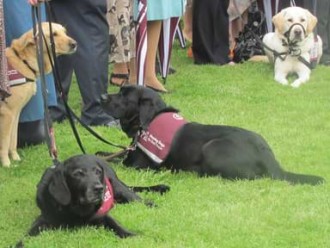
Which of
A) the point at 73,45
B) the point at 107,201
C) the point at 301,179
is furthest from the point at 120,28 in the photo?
the point at 107,201

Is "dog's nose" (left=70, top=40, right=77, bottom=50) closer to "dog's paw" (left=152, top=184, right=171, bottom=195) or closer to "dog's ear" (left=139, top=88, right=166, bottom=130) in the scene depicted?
"dog's ear" (left=139, top=88, right=166, bottom=130)

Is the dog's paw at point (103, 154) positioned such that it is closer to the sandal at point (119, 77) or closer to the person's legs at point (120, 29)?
the person's legs at point (120, 29)

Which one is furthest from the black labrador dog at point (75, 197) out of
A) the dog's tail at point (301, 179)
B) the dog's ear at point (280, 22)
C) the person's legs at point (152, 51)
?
the dog's ear at point (280, 22)

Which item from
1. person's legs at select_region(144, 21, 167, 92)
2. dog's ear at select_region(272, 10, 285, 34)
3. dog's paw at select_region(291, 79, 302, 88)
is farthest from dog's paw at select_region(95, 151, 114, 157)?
dog's ear at select_region(272, 10, 285, 34)

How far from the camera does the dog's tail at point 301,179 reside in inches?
194

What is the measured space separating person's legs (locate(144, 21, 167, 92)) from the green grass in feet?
2.24

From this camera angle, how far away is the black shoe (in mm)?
6141

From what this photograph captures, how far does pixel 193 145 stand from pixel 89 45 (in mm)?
1743

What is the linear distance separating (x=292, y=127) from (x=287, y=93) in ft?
5.21

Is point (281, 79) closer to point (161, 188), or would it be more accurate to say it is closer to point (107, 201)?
A: point (161, 188)

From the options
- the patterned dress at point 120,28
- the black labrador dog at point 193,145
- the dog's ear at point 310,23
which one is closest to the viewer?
the black labrador dog at point 193,145

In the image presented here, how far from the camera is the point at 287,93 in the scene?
8.15m

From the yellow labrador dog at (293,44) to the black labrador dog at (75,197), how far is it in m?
5.03

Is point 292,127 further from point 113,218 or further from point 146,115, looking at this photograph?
point 113,218
